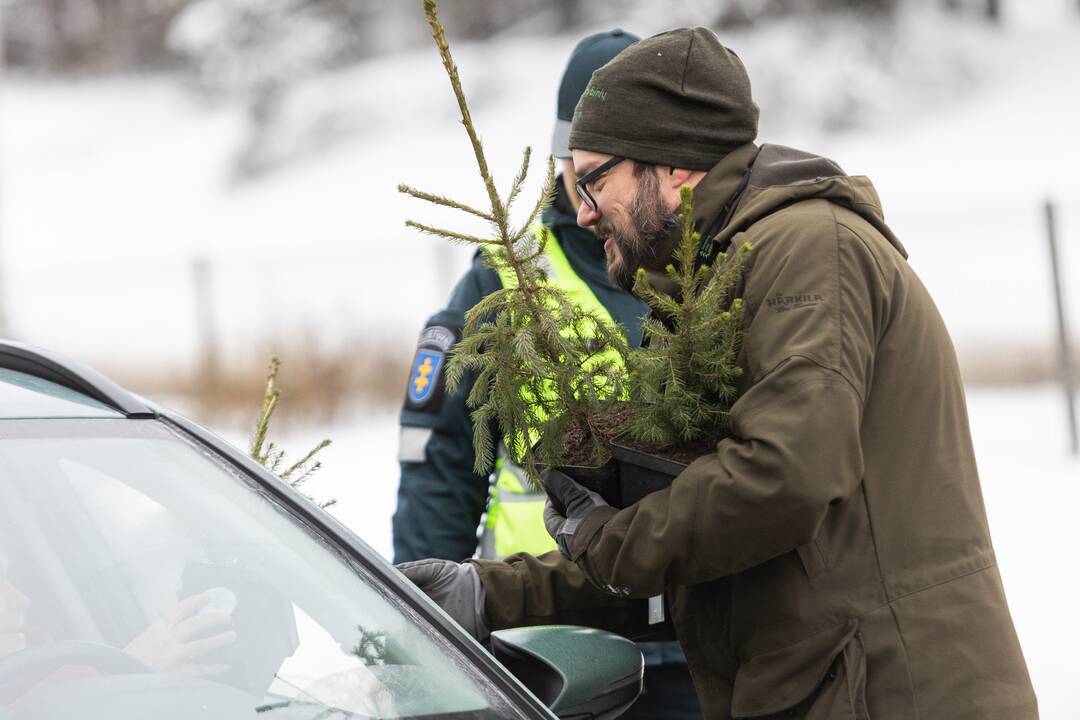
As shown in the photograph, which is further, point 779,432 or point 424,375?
point 424,375

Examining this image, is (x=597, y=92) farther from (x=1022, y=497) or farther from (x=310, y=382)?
(x=310, y=382)

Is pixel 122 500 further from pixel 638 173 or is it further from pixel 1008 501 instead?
pixel 1008 501

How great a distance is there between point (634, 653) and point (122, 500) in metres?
0.80

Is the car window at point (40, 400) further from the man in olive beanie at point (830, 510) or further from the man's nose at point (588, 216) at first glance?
the man's nose at point (588, 216)

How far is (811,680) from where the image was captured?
6.09 feet

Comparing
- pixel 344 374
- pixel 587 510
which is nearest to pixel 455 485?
pixel 587 510

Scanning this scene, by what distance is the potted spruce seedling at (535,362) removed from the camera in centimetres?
194

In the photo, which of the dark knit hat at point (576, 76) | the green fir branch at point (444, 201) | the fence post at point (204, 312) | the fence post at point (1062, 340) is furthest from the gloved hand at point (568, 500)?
the fence post at point (204, 312)

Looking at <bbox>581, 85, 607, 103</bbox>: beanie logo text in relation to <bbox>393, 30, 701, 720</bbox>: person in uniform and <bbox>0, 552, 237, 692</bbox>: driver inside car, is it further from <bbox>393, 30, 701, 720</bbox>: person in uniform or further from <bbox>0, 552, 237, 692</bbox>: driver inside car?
<bbox>0, 552, 237, 692</bbox>: driver inside car

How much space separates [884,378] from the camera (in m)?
1.87

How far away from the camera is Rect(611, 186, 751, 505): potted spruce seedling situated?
1.83 meters

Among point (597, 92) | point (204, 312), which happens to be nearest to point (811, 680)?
point (597, 92)

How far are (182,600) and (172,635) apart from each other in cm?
7

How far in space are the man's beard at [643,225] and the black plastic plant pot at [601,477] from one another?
1.15ft
